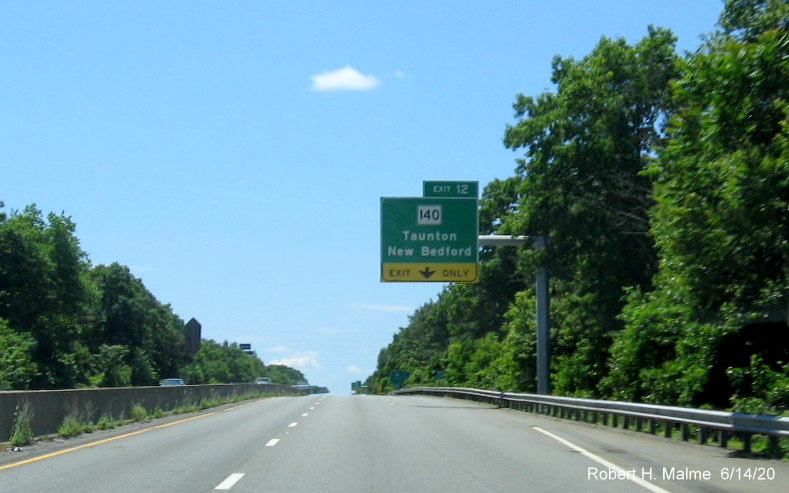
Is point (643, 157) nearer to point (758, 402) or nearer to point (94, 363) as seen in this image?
point (758, 402)

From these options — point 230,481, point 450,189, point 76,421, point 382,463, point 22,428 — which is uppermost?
point 450,189

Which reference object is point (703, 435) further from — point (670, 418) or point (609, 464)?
point (609, 464)

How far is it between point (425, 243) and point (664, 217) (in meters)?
15.3

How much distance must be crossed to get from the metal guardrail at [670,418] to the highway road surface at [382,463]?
38cm

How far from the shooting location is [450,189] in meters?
34.0

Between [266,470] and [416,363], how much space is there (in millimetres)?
115834

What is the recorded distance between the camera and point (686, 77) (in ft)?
61.8

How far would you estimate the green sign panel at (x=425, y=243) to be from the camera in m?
33.5

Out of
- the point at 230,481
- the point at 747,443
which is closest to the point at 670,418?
the point at 747,443

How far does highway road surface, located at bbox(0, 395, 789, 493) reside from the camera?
11.4m

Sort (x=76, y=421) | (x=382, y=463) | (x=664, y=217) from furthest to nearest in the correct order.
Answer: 1. (x=76, y=421)
2. (x=664, y=217)
3. (x=382, y=463)

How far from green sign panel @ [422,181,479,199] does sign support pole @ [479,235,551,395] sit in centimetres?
165

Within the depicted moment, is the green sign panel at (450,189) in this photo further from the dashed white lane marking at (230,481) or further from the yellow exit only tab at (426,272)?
the dashed white lane marking at (230,481)

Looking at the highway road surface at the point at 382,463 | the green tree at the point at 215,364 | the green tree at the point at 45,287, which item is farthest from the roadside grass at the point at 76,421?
the green tree at the point at 215,364
